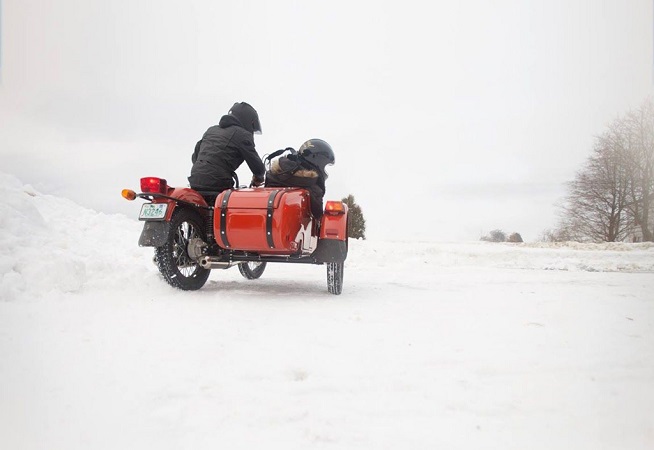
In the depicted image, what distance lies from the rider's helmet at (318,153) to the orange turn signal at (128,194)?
5.96 feet

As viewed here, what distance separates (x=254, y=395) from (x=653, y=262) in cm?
1125

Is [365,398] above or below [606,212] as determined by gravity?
below

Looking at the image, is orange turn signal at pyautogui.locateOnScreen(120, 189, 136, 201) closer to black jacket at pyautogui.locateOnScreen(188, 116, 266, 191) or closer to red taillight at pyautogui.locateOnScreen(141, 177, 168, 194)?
red taillight at pyautogui.locateOnScreen(141, 177, 168, 194)

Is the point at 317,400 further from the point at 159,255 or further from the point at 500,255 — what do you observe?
the point at 500,255

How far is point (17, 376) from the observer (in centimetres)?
172

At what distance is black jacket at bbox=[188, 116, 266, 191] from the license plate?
2.24ft

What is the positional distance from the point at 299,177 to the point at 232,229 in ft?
3.48

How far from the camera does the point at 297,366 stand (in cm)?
204

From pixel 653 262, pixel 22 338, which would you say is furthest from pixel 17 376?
pixel 653 262

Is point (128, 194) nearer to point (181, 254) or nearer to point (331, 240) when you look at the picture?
point (181, 254)

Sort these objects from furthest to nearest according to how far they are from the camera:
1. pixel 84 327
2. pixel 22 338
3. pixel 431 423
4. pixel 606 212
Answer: pixel 606 212, pixel 84 327, pixel 22 338, pixel 431 423

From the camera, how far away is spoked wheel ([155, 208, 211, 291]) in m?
3.98

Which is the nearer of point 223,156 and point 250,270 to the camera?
point 223,156

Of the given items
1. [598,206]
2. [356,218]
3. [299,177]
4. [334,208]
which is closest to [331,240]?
[334,208]
